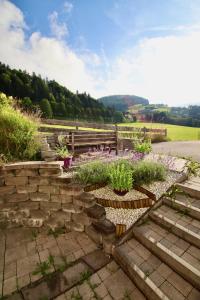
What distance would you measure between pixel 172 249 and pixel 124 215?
1.00 meters

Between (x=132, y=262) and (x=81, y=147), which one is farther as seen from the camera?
(x=81, y=147)

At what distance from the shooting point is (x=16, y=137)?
4562 mm

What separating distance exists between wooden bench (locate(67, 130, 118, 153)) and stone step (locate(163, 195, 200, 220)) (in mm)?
4250

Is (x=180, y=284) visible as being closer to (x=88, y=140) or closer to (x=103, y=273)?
(x=103, y=273)

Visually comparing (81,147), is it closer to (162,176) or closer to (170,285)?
(162,176)

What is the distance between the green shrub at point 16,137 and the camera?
452 centimetres

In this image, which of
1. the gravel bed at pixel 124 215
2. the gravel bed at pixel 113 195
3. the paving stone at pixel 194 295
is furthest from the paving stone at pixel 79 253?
the paving stone at pixel 194 295

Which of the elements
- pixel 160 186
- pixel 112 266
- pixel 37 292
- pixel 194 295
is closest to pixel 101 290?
pixel 112 266

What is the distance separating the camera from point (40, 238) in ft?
12.0

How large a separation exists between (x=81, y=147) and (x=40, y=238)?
180 inches

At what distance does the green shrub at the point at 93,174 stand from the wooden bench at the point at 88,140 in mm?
2614

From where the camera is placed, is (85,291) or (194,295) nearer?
(194,295)

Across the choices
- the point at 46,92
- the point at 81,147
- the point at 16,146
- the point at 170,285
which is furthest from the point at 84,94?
the point at 170,285

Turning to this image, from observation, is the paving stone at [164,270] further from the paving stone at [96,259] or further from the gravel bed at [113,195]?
the gravel bed at [113,195]
